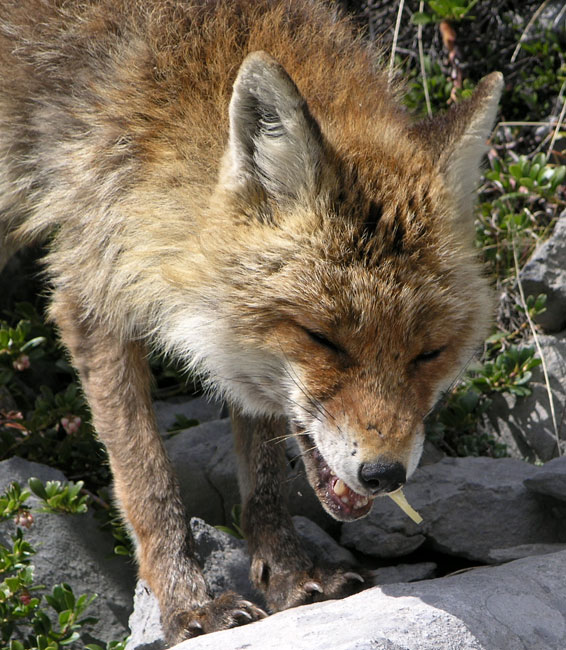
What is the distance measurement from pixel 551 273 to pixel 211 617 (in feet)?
9.71

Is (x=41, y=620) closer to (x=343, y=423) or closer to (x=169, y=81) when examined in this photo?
(x=343, y=423)

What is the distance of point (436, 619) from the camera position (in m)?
2.76

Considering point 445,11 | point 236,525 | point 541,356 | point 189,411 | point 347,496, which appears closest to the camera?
point 347,496

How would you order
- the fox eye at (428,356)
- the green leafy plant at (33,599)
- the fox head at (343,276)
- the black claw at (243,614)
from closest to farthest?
the fox head at (343,276) < the fox eye at (428,356) < the black claw at (243,614) < the green leafy plant at (33,599)

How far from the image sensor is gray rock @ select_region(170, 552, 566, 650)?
105 inches

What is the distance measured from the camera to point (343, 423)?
9.54 feet

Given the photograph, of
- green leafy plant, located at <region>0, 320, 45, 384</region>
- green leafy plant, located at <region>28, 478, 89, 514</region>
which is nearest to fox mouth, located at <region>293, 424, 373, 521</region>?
green leafy plant, located at <region>28, 478, 89, 514</region>

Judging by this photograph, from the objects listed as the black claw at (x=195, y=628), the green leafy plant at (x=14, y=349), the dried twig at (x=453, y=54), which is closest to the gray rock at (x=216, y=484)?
the green leafy plant at (x=14, y=349)

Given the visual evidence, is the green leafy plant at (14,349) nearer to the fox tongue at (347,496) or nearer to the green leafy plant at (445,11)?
the fox tongue at (347,496)

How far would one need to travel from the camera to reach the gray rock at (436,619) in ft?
8.75

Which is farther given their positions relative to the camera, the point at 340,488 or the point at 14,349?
the point at 14,349

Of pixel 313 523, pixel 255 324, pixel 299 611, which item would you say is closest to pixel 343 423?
pixel 255 324

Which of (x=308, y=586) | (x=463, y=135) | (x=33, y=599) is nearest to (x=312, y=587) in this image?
(x=308, y=586)

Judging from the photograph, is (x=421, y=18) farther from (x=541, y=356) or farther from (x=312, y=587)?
(x=312, y=587)
